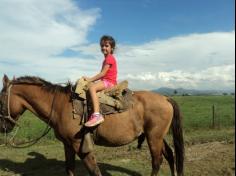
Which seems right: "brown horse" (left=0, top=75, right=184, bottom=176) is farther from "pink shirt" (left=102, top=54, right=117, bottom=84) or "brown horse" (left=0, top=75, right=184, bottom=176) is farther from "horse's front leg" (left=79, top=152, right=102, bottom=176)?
"pink shirt" (left=102, top=54, right=117, bottom=84)

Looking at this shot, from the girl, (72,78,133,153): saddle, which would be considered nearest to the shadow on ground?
(72,78,133,153): saddle

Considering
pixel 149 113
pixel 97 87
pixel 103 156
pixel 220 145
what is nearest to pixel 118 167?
pixel 103 156

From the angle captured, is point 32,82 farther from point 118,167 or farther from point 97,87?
point 118,167

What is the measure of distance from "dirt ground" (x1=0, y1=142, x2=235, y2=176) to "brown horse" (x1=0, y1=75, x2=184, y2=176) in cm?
158

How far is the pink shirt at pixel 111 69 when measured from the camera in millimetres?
6984

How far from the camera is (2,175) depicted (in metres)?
8.73

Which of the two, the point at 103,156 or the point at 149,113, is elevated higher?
the point at 149,113

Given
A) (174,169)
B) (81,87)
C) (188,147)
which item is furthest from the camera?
(188,147)

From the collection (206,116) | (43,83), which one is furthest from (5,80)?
(206,116)

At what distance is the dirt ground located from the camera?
8688 mm

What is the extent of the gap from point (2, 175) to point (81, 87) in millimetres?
3525

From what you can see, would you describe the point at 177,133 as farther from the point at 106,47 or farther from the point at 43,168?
the point at 43,168

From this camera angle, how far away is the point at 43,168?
969 cm

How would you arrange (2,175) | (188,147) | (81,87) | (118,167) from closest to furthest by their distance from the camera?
(81,87), (2,175), (118,167), (188,147)
